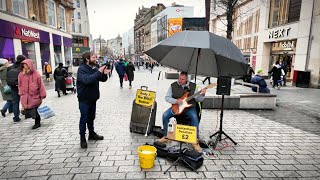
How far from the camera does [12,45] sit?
14164 mm

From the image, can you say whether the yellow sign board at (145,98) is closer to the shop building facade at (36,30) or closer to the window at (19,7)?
the shop building facade at (36,30)

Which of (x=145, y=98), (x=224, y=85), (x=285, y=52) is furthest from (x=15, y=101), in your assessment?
(x=285, y=52)

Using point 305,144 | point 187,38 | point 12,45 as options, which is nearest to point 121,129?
point 187,38

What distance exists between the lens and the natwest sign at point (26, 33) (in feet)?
48.4

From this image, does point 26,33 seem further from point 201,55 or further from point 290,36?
point 290,36

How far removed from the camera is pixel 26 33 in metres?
16.0

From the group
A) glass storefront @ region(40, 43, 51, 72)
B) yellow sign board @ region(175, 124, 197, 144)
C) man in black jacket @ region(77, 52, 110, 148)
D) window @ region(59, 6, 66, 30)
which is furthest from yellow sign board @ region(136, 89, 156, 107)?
window @ region(59, 6, 66, 30)

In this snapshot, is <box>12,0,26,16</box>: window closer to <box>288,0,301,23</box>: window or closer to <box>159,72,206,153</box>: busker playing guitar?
<box>159,72,206,153</box>: busker playing guitar

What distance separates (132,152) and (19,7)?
16.7 meters

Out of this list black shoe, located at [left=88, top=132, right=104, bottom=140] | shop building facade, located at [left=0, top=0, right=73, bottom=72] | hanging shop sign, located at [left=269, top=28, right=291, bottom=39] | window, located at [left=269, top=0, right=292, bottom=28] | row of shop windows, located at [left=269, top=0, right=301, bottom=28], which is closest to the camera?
black shoe, located at [left=88, top=132, right=104, bottom=140]

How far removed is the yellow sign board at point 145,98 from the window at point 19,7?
14.8 meters

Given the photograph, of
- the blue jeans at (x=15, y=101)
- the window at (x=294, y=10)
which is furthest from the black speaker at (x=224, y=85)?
the window at (x=294, y=10)

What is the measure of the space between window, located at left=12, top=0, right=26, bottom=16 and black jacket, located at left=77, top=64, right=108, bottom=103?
47.8 ft

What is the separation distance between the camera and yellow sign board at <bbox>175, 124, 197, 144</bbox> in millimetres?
3652
